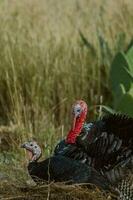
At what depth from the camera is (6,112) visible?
9570 millimetres

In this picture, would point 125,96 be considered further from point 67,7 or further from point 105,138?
point 67,7

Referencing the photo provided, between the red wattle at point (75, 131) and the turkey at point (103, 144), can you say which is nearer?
the turkey at point (103, 144)

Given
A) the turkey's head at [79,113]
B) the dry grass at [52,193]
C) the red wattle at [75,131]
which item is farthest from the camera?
the turkey's head at [79,113]

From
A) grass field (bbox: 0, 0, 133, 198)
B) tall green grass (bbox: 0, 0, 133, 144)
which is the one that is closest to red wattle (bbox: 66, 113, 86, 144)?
grass field (bbox: 0, 0, 133, 198)

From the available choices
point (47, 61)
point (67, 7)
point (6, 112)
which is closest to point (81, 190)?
point (6, 112)

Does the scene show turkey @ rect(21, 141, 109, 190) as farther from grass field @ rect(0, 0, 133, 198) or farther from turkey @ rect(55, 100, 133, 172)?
grass field @ rect(0, 0, 133, 198)

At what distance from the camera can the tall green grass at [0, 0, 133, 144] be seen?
953 cm

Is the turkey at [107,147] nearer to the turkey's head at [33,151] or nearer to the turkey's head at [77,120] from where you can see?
the turkey's head at [77,120]

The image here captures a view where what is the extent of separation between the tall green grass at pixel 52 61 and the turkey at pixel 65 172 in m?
2.36

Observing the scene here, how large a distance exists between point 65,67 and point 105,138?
428 centimetres

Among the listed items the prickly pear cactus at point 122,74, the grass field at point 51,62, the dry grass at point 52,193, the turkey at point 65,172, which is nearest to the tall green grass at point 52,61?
the grass field at point 51,62

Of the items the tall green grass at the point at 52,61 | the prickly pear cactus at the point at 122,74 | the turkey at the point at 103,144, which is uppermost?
the turkey at the point at 103,144

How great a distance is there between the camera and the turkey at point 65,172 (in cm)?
584

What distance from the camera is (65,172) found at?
5953 mm
